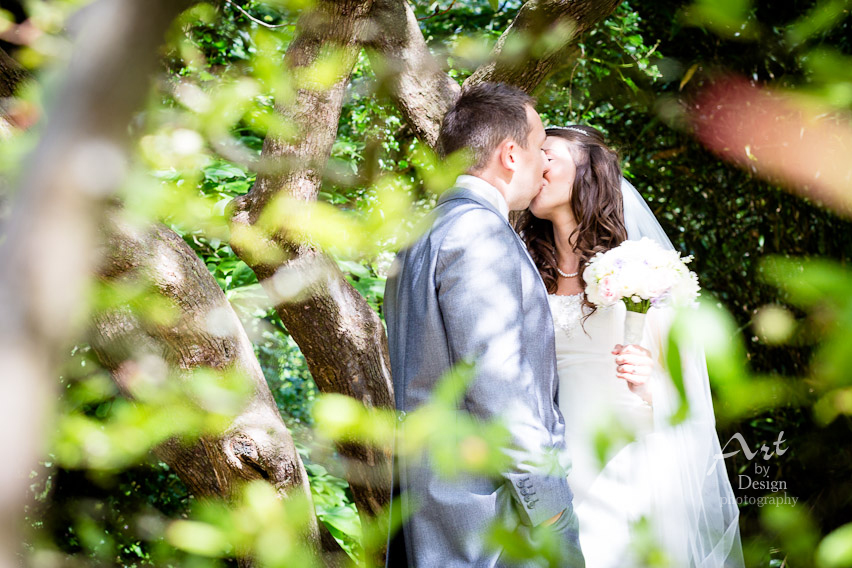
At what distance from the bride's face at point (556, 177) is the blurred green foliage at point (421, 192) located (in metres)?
0.42

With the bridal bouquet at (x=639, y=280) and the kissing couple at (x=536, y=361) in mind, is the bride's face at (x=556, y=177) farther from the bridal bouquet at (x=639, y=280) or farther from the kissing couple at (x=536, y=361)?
the bridal bouquet at (x=639, y=280)

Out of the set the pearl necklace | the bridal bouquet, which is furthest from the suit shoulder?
the pearl necklace

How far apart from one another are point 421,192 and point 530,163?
5.48 feet

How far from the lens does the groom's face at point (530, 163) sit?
2.13 meters

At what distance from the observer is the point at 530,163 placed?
215 cm

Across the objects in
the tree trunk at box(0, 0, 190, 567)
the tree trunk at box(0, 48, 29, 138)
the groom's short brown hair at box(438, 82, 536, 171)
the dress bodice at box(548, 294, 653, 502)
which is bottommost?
the dress bodice at box(548, 294, 653, 502)

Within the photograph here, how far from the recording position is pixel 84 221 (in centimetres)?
31

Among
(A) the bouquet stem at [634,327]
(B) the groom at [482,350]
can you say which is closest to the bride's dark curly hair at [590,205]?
(A) the bouquet stem at [634,327]

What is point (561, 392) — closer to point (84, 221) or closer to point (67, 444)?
point (67, 444)

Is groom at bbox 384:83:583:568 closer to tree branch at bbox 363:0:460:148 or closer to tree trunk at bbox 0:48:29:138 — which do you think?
tree branch at bbox 363:0:460:148

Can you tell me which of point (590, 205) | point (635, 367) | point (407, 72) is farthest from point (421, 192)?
point (635, 367)

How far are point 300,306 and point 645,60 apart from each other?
207cm

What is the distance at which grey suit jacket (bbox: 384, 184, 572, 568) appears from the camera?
1.73 metres

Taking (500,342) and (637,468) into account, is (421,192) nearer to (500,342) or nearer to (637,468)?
(637,468)
